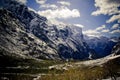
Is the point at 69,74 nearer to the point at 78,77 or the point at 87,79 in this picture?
the point at 78,77

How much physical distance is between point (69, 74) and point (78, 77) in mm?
1733

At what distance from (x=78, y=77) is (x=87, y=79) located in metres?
2.51

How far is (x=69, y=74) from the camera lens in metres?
36.3

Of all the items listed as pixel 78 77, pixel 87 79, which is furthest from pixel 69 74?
pixel 87 79

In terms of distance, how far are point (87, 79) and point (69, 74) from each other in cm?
409

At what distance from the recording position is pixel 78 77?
3653 centimetres

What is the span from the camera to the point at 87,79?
1501 inches
